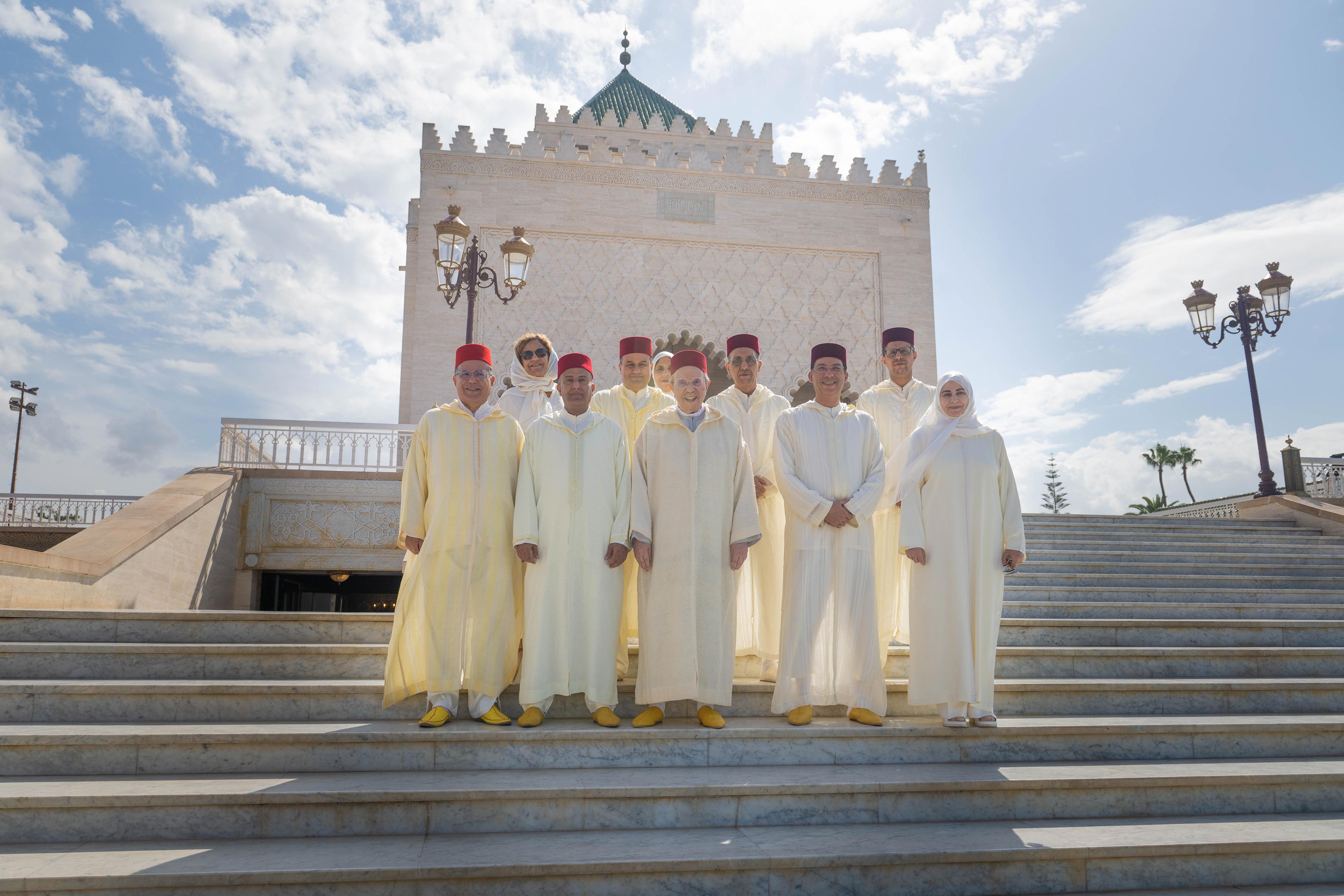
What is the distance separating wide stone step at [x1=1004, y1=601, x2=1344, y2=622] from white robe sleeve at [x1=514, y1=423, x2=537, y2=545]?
11.3 feet

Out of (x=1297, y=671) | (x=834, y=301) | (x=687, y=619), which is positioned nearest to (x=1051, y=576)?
(x=1297, y=671)

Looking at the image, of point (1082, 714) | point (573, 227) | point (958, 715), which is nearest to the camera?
point (958, 715)

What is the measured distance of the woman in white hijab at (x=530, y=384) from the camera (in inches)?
164

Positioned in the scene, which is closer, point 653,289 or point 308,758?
point 308,758

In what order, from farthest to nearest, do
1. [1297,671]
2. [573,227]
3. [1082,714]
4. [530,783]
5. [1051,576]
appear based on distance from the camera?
[573,227], [1051,576], [1297,671], [1082,714], [530,783]

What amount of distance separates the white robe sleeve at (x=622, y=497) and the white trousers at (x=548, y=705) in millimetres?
685

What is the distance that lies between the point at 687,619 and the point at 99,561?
4.83m

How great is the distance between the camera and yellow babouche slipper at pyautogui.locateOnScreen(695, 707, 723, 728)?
3.37 meters

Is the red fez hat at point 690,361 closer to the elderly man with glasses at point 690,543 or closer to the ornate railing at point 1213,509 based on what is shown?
the elderly man with glasses at point 690,543

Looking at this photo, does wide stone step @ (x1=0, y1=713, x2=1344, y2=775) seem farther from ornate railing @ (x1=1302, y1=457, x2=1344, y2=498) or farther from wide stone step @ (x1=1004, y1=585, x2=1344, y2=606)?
ornate railing @ (x1=1302, y1=457, x2=1344, y2=498)

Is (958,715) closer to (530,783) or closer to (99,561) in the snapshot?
(530,783)

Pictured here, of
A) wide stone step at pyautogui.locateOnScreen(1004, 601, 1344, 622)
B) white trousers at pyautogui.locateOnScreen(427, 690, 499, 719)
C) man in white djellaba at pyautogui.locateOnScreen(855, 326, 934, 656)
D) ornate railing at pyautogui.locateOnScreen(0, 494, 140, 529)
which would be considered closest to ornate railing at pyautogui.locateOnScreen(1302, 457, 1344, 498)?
wide stone step at pyautogui.locateOnScreen(1004, 601, 1344, 622)

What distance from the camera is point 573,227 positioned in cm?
1491

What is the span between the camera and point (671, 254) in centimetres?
1520
